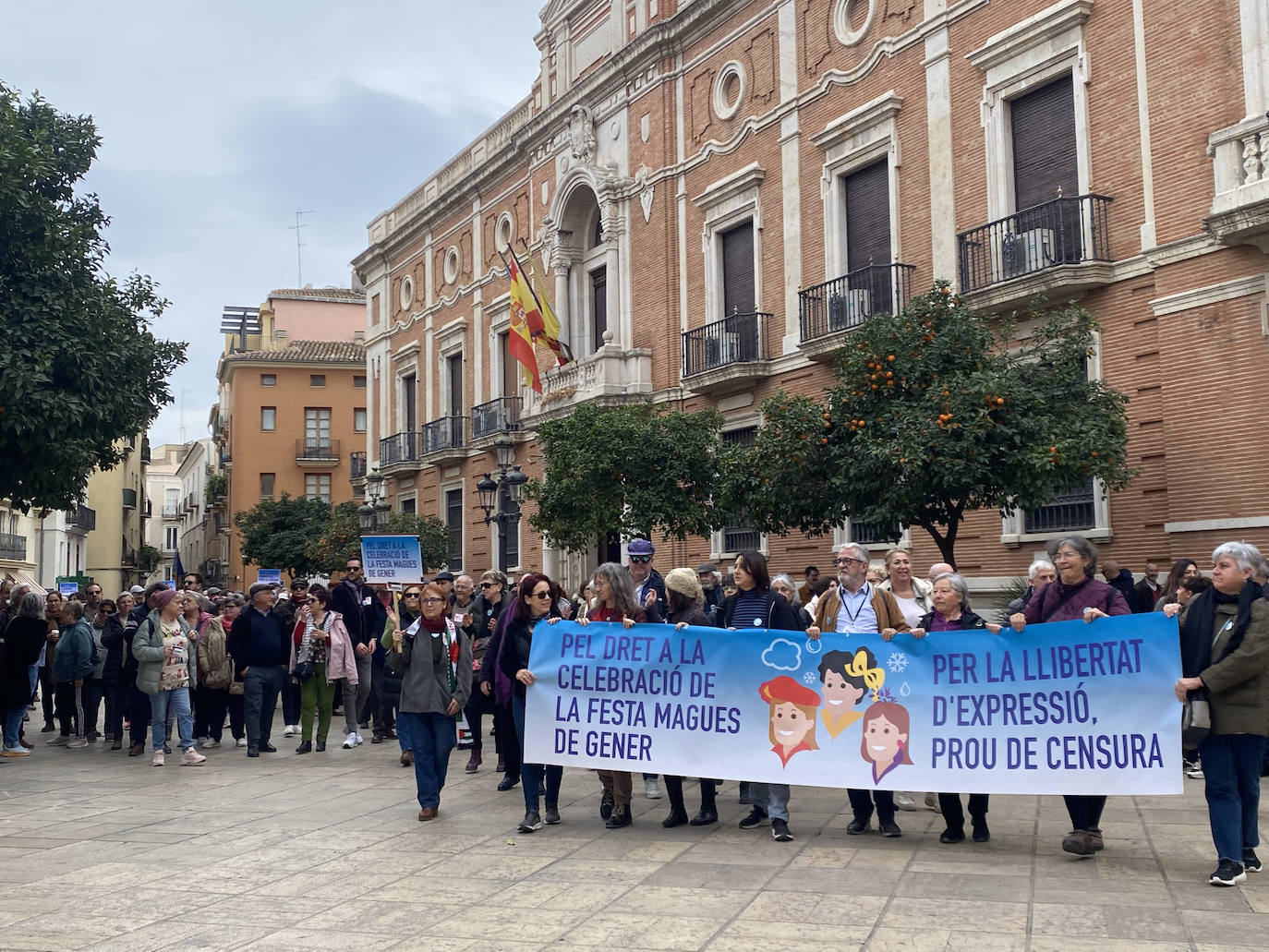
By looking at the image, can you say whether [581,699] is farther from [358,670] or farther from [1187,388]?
[1187,388]

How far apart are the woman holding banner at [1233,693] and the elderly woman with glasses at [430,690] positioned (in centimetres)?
481

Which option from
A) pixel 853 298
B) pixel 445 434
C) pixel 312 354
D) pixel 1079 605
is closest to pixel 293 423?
pixel 312 354

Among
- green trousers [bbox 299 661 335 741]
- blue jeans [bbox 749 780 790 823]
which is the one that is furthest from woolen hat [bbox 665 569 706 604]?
green trousers [bbox 299 661 335 741]

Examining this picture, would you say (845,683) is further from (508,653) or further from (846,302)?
(846,302)

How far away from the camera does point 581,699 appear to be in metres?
8.36

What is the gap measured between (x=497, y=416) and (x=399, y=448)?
7065 mm

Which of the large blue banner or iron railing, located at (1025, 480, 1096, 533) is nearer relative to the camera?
the large blue banner

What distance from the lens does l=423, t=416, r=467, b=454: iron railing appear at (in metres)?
32.0

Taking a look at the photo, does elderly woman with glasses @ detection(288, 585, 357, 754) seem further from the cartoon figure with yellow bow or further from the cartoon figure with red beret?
the cartoon figure with yellow bow

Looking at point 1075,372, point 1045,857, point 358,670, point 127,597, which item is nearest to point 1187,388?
point 1075,372

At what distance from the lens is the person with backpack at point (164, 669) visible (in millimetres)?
12383

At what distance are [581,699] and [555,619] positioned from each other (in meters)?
0.60

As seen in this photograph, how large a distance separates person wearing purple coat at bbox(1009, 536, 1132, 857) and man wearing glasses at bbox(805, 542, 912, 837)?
92cm

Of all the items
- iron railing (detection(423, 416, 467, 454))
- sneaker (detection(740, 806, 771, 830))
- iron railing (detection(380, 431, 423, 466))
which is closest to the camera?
sneaker (detection(740, 806, 771, 830))
